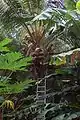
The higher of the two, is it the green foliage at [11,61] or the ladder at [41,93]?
the green foliage at [11,61]

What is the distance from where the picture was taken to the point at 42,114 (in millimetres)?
3912

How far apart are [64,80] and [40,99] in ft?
1.60

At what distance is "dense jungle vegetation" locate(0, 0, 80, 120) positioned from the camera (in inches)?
156

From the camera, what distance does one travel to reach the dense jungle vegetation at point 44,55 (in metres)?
3.96

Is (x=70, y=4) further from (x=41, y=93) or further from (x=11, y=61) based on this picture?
(x=11, y=61)

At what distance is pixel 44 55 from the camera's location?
4434 mm

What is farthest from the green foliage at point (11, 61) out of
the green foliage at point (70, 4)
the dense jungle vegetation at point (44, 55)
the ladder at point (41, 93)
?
the green foliage at point (70, 4)

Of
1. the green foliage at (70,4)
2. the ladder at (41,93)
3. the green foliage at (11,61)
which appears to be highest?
the green foliage at (11,61)

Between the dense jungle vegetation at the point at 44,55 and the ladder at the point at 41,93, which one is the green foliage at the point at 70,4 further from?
the ladder at the point at 41,93

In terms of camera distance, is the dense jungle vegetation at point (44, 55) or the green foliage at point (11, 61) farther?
the dense jungle vegetation at point (44, 55)

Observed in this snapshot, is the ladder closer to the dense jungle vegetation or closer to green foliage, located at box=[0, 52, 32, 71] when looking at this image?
the dense jungle vegetation

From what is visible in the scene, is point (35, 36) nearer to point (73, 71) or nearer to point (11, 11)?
point (11, 11)

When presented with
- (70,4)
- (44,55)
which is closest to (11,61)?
(44,55)

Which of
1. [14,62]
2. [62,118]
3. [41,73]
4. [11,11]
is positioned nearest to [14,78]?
[41,73]
